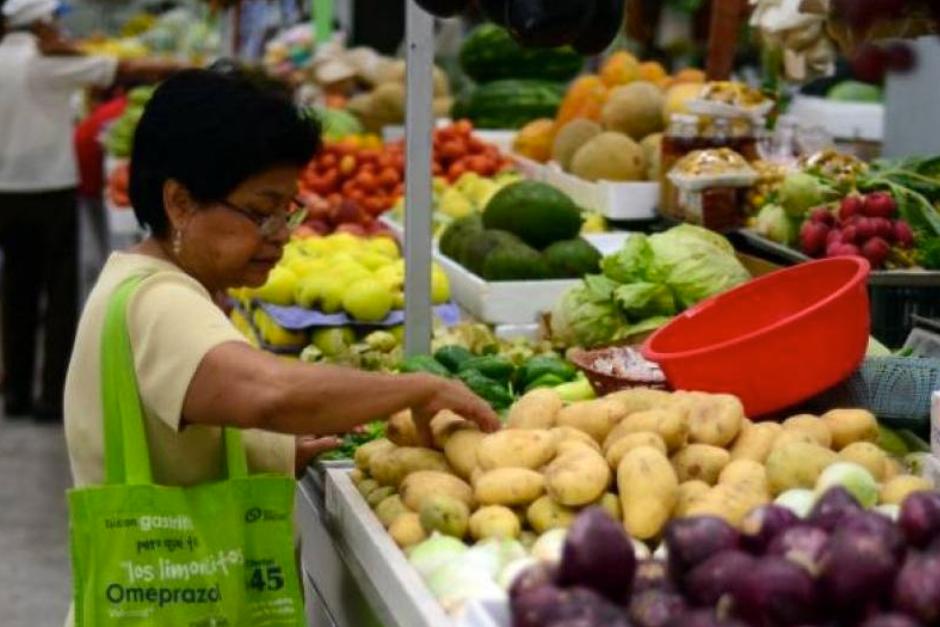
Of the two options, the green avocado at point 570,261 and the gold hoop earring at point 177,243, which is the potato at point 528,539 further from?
the green avocado at point 570,261

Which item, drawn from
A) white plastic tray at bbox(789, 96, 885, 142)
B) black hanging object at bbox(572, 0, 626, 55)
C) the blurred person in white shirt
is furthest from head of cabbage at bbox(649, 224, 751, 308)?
the blurred person in white shirt

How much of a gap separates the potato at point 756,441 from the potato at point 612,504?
227 millimetres

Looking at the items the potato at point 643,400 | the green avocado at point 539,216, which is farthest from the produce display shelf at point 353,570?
the green avocado at point 539,216

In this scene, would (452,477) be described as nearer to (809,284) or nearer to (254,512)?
(254,512)

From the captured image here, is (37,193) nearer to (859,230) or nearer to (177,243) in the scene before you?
(859,230)

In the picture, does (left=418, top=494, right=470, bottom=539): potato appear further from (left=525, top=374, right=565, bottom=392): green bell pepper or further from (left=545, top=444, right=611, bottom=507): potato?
(left=525, top=374, right=565, bottom=392): green bell pepper

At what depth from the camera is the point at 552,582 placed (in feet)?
6.39

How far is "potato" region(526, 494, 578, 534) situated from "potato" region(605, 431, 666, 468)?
0.12m

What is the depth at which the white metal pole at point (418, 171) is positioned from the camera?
375 cm

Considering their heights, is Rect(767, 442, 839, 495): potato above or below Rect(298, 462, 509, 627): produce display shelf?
above

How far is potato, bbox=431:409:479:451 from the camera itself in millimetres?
2781

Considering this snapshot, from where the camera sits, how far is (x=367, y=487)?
9.36 feet

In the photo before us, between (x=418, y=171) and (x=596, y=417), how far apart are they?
117 cm

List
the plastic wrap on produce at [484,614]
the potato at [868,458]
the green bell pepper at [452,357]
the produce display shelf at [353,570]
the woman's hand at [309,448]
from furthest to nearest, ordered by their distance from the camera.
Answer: the green bell pepper at [452,357] → the woman's hand at [309,448] → the potato at [868,458] → the produce display shelf at [353,570] → the plastic wrap on produce at [484,614]
